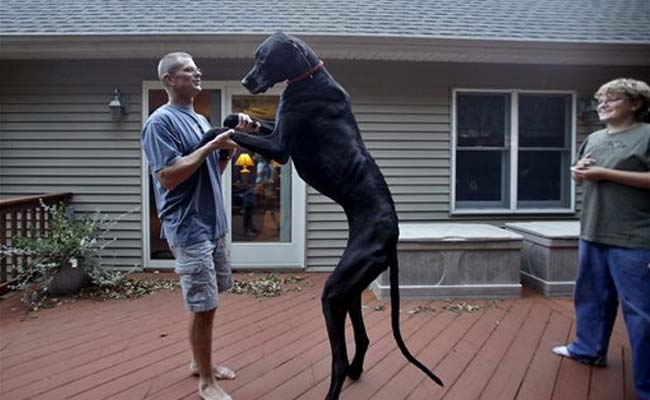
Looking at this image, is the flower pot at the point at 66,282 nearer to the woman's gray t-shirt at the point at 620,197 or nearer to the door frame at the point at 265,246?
the door frame at the point at 265,246

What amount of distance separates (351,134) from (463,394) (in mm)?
1338

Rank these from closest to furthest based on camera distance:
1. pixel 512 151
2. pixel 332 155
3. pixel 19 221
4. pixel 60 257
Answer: pixel 332 155
pixel 60 257
pixel 19 221
pixel 512 151

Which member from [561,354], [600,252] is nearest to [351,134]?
[600,252]

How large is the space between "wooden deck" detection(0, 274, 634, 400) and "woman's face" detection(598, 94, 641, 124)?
51.3 inches

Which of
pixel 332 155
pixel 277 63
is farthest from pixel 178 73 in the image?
pixel 332 155

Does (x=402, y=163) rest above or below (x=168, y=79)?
below

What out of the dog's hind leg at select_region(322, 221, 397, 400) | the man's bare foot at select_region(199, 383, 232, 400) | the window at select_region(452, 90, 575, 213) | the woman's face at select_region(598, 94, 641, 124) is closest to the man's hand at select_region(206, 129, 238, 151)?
the dog's hind leg at select_region(322, 221, 397, 400)

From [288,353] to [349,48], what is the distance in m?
2.76

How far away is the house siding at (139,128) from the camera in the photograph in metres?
4.72

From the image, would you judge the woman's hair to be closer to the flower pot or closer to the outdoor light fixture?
the outdoor light fixture

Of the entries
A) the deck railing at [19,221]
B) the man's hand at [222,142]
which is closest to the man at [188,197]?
the man's hand at [222,142]

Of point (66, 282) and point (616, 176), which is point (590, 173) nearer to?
point (616, 176)

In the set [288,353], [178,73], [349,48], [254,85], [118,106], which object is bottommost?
[288,353]

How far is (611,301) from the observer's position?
101 inches
